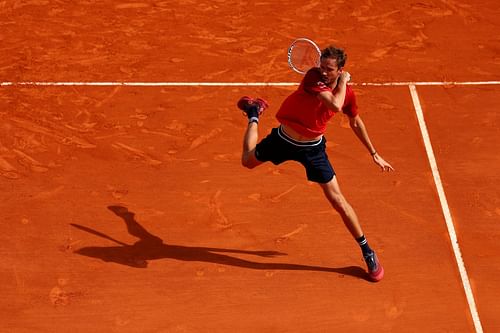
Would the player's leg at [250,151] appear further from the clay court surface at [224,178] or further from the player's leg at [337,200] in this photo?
the clay court surface at [224,178]

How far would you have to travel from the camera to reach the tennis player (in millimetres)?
8125

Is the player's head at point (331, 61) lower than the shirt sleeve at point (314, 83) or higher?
higher

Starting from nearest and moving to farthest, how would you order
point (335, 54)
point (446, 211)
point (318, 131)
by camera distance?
point (335, 54)
point (318, 131)
point (446, 211)

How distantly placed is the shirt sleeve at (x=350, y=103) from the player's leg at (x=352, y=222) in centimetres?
65

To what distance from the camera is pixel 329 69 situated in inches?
315

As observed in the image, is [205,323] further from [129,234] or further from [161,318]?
[129,234]

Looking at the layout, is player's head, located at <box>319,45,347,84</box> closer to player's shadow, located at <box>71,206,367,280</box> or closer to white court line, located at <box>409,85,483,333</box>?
player's shadow, located at <box>71,206,367,280</box>

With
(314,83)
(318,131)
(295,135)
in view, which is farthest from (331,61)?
(295,135)

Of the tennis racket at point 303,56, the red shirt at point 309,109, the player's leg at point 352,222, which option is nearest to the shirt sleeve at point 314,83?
the red shirt at point 309,109

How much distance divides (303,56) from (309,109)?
67 cm

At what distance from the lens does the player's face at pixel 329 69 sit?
794 cm

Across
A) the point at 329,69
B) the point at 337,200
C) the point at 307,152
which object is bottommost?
the point at 337,200

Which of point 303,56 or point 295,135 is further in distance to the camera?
point 303,56

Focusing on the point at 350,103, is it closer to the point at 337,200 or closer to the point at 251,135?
the point at 337,200
